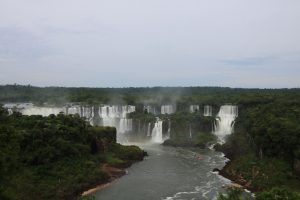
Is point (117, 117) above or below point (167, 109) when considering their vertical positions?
below

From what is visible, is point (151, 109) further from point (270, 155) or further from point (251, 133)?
point (270, 155)

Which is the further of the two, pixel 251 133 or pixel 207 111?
pixel 207 111

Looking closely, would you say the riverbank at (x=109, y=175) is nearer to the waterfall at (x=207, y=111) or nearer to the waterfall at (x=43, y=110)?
the waterfall at (x=43, y=110)

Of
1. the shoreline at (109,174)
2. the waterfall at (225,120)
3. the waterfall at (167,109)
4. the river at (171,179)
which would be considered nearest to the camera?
the river at (171,179)

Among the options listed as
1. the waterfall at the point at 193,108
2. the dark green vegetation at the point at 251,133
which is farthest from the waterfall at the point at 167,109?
the waterfall at the point at 193,108

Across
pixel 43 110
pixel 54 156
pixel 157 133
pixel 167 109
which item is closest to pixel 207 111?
pixel 167 109

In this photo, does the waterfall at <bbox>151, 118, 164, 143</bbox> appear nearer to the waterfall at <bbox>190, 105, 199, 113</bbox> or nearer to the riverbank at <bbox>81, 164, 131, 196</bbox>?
the waterfall at <bbox>190, 105, 199, 113</bbox>

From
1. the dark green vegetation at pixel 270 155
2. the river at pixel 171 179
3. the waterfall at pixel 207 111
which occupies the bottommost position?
the river at pixel 171 179
